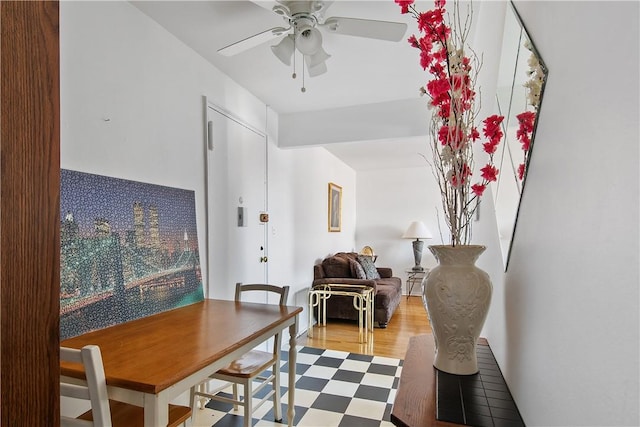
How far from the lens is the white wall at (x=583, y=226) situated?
0.44 metres

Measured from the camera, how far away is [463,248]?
3.35ft

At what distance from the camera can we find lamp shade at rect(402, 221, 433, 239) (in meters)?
6.12

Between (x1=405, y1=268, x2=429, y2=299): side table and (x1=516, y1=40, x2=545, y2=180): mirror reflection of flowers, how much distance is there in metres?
5.36

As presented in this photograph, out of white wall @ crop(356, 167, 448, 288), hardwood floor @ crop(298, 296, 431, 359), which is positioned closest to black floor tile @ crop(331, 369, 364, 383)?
hardwood floor @ crop(298, 296, 431, 359)

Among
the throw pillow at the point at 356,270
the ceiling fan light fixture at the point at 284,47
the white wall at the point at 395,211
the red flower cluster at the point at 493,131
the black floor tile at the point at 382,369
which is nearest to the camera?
the red flower cluster at the point at 493,131

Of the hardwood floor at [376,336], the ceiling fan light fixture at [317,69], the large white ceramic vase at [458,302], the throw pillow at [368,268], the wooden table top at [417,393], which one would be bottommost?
the hardwood floor at [376,336]

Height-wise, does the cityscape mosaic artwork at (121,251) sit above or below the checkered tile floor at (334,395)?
above

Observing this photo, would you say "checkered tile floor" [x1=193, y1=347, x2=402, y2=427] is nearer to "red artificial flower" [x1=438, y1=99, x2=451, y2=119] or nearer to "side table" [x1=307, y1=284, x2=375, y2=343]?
"side table" [x1=307, y1=284, x2=375, y2=343]

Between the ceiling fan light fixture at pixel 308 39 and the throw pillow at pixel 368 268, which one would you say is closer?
the ceiling fan light fixture at pixel 308 39

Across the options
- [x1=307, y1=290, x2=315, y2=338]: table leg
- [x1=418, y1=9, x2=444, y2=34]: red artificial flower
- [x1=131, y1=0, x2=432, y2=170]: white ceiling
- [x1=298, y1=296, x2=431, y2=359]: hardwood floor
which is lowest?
[x1=298, y1=296, x2=431, y2=359]: hardwood floor

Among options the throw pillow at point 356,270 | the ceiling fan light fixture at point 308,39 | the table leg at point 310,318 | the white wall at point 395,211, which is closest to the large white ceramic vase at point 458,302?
the ceiling fan light fixture at point 308,39

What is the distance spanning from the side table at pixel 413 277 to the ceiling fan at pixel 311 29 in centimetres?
487

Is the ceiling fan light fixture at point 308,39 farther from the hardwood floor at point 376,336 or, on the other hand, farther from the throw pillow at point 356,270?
the throw pillow at point 356,270

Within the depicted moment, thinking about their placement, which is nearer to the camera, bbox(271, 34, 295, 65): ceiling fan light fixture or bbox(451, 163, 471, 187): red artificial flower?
bbox(451, 163, 471, 187): red artificial flower
